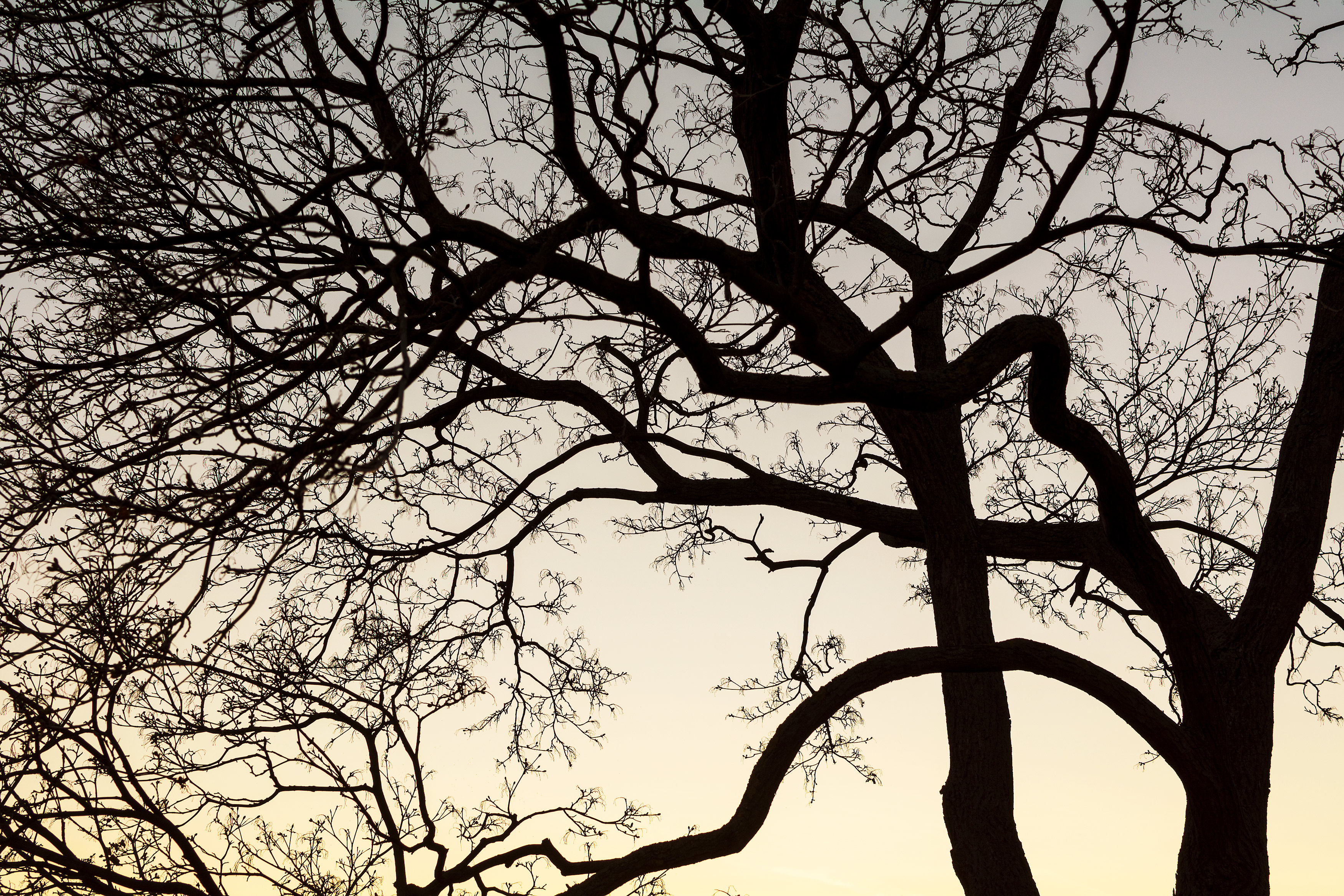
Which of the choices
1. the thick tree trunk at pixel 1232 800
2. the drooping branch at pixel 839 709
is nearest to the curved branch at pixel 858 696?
the drooping branch at pixel 839 709

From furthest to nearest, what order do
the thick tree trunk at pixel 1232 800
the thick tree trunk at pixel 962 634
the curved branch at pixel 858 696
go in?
the thick tree trunk at pixel 962 634
the thick tree trunk at pixel 1232 800
the curved branch at pixel 858 696

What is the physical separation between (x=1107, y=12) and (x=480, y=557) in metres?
4.56

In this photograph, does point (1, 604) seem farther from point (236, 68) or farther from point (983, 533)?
point (983, 533)

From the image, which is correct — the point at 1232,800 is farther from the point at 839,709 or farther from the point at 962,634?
the point at 839,709

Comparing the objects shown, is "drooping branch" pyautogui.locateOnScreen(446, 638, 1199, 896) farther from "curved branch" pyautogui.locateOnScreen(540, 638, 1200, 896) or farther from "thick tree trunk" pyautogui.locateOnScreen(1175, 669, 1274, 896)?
"thick tree trunk" pyautogui.locateOnScreen(1175, 669, 1274, 896)

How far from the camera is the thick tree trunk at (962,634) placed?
6516mm

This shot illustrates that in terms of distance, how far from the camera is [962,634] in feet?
22.6

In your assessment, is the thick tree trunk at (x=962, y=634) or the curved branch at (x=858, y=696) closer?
Result: the curved branch at (x=858, y=696)

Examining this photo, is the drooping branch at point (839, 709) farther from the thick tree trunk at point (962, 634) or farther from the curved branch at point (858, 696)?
the thick tree trunk at point (962, 634)

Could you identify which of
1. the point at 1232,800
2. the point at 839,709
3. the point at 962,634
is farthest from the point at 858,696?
the point at 1232,800

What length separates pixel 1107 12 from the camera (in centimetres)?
527

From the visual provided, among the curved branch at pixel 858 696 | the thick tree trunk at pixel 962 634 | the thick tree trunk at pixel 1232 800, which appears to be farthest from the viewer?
the thick tree trunk at pixel 962 634

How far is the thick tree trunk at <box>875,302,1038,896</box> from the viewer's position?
652 centimetres

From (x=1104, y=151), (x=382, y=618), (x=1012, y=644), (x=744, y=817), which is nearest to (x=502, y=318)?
(x=382, y=618)
